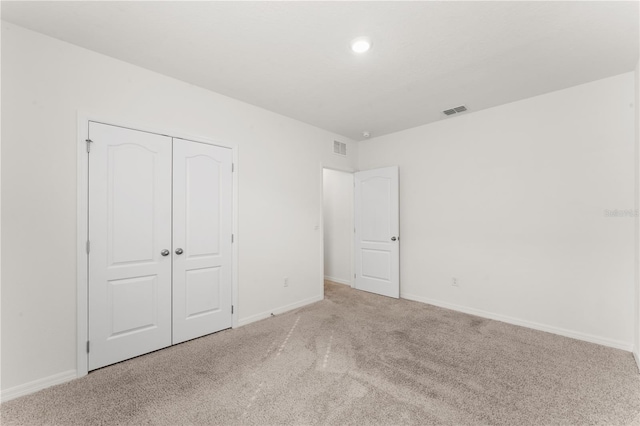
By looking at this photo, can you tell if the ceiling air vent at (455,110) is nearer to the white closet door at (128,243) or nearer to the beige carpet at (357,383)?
the beige carpet at (357,383)

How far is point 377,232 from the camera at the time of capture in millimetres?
4723

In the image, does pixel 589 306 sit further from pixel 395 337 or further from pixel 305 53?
pixel 305 53

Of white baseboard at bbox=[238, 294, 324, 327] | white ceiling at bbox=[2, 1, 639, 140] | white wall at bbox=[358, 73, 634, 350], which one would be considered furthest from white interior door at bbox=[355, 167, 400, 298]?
white ceiling at bbox=[2, 1, 639, 140]

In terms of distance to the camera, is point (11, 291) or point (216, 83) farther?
point (216, 83)

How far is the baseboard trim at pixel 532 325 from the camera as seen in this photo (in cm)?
277

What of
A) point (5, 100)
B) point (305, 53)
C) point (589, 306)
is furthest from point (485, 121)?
point (5, 100)

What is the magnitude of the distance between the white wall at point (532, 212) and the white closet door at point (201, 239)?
9.27 feet

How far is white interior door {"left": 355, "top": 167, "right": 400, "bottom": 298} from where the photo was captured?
4.47 meters

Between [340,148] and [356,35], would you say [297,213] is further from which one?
[356,35]

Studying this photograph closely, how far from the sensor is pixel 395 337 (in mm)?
2998

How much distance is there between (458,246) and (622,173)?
1.80 metres

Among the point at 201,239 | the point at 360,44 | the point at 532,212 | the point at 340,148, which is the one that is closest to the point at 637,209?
the point at 532,212

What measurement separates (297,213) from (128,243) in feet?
7.00

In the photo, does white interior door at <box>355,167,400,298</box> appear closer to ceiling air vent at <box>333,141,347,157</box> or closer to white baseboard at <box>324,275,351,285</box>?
white baseboard at <box>324,275,351,285</box>
